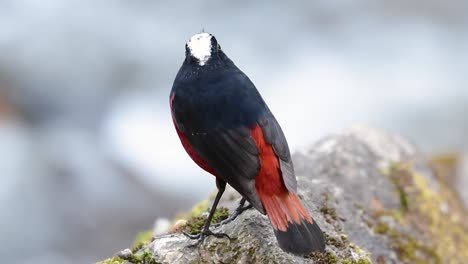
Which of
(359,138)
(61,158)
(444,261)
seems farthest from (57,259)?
(444,261)

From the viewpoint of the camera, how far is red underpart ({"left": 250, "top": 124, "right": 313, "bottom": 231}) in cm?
370

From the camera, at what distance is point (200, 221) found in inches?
180

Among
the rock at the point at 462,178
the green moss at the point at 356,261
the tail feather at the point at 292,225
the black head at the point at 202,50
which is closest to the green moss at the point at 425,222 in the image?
the green moss at the point at 356,261

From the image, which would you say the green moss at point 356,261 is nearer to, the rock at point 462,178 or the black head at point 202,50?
the black head at point 202,50

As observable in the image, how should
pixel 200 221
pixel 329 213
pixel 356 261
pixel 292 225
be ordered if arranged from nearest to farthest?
pixel 292 225
pixel 356 261
pixel 200 221
pixel 329 213

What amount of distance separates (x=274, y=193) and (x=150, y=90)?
11.9 m

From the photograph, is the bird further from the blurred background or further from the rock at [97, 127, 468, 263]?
the blurred background

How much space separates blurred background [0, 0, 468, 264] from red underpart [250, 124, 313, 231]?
777 centimetres

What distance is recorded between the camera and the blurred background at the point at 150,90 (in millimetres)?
12219

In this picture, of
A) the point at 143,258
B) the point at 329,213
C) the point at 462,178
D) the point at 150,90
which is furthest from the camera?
the point at 150,90

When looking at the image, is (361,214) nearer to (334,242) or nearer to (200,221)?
(334,242)

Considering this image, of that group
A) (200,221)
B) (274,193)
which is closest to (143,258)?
(200,221)

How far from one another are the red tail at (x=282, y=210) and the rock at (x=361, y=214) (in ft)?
0.83

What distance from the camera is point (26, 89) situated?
14.8 m
